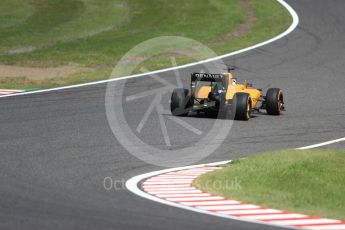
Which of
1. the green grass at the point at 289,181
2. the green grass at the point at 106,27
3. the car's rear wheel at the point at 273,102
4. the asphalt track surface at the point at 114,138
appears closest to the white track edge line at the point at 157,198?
the asphalt track surface at the point at 114,138

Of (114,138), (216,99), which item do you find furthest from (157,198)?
(216,99)

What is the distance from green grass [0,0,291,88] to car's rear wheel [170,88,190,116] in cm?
618

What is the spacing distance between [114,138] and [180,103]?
4193 millimetres

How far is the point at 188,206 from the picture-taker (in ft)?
45.0

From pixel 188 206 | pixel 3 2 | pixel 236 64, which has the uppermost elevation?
pixel 3 2

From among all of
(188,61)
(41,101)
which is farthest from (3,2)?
(41,101)

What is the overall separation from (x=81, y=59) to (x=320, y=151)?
1603 cm

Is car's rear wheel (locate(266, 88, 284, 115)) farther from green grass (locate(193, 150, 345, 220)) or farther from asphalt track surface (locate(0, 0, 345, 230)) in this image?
green grass (locate(193, 150, 345, 220))

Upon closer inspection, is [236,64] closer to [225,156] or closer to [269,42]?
[269,42]

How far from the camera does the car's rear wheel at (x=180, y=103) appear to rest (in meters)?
25.0

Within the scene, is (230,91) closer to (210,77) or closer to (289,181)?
(210,77)

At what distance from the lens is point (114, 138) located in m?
21.2

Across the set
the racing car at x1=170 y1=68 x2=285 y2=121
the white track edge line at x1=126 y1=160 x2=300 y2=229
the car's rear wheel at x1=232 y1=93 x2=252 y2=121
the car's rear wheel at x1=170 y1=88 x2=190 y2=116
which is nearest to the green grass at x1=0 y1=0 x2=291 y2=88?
the car's rear wheel at x1=170 y1=88 x2=190 y2=116

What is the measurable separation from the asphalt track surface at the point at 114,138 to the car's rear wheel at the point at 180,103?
23.6 inches
